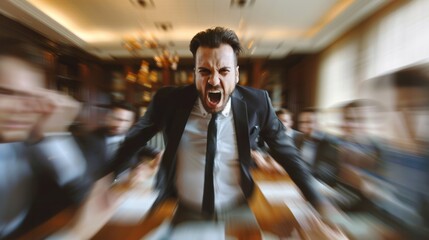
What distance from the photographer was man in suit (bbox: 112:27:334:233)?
15.8 inches

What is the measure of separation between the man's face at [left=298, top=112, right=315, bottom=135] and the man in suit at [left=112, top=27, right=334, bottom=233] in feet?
0.12

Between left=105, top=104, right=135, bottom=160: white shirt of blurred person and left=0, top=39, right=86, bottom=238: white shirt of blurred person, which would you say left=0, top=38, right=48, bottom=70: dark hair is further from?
left=105, top=104, right=135, bottom=160: white shirt of blurred person

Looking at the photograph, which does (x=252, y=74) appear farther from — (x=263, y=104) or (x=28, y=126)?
(x=28, y=126)

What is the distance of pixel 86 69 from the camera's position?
37 centimetres

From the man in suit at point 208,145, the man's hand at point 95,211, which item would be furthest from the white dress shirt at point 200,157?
the man's hand at point 95,211

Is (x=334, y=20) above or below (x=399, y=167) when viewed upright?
above

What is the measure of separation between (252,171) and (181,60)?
0.22 metres

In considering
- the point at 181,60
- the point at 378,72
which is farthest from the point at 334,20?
the point at 181,60

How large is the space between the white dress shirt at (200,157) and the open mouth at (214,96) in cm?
5

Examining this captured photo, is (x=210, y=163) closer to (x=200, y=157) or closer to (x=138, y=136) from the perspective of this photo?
(x=200, y=157)

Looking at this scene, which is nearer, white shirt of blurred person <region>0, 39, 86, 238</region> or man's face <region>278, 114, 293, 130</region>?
white shirt of blurred person <region>0, 39, 86, 238</region>

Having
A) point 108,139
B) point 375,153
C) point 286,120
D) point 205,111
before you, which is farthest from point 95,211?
point 375,153

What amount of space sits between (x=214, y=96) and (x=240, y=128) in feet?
0.28

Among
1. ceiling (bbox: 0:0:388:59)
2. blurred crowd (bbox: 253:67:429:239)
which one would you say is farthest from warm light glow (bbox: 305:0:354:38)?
blurred crowd (bbox: 253:67:429:239)
